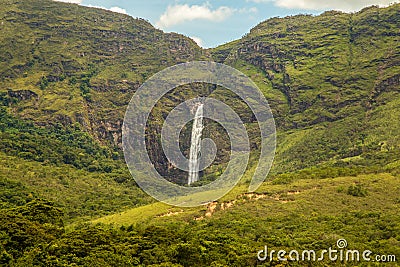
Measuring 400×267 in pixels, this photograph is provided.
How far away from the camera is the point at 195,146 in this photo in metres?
132

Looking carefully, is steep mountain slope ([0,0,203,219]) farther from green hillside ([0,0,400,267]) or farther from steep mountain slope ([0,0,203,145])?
green hillside ([0,0,400,267])

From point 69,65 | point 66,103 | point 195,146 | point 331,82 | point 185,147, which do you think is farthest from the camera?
point 69,65

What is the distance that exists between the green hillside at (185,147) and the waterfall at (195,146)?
113 inches

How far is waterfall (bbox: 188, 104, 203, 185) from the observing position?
12275 cm

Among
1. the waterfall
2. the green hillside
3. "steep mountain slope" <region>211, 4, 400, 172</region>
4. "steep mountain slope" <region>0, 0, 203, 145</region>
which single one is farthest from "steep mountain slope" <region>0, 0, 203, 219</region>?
"steep mountain slope" <region>211, 4, 400, 172</region>

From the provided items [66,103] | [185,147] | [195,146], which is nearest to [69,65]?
[66,103]

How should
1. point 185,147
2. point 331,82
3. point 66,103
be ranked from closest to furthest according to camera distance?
point 185,147, point 331,82, point 66,103

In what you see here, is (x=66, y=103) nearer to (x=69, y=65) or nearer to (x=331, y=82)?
(x=69, y=65)

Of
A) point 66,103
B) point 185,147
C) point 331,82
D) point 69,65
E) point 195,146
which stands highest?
point 69,65

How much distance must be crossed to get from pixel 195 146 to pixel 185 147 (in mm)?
3065

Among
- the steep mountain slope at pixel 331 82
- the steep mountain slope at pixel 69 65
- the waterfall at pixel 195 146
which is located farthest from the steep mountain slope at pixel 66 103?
the steep mountain slope at pixel 331 82

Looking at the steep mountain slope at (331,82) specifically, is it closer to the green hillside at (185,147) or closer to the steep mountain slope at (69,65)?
the green hillside at (185,147)

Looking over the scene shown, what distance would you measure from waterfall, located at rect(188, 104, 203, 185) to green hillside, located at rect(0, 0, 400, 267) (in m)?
2.87

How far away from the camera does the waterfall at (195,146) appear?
122750 millimetres
